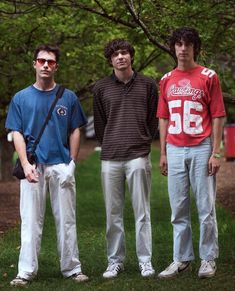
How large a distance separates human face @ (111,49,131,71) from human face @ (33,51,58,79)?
0.55 metres

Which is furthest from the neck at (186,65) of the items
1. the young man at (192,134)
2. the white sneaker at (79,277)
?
the white sneaker at (79,277)

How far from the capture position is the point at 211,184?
6.75m

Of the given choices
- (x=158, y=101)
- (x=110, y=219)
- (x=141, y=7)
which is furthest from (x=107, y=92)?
(x=141, y=7)

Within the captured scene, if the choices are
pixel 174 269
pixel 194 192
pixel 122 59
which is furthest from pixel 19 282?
pixel 122 59

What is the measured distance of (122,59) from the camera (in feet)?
22.8

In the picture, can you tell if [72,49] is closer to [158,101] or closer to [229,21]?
[229,21]

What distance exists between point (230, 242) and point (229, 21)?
366 cm

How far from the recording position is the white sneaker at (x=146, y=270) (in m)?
6.99

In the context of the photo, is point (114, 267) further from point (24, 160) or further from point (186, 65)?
point (186, 65)

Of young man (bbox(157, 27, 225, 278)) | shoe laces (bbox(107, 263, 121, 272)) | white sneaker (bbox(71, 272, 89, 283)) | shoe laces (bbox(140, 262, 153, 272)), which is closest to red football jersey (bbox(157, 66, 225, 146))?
young man (bbox(157, 27, 225, 278))

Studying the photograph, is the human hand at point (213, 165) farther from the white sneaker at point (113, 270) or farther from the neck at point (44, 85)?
the neck at point (44, 85)

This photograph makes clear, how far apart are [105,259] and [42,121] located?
2.06 m

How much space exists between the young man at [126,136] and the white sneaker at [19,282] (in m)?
0.74

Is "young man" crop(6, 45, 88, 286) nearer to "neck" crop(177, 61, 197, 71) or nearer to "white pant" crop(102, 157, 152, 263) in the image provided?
"white pant" crop(102, 157, 152, 263)
